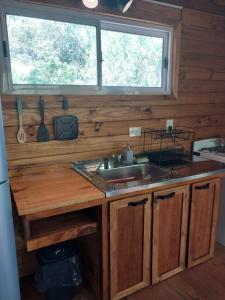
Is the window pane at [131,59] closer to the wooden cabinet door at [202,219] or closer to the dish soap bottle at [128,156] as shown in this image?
the dish soap bottle at [128,156]

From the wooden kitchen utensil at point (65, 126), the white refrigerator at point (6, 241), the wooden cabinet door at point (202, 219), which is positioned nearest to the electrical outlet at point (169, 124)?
the wooden cabinet door at point (202, 219)

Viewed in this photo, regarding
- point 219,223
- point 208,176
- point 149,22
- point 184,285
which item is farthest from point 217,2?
point 184,285

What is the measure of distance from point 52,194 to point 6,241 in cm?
34

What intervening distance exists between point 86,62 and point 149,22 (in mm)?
682

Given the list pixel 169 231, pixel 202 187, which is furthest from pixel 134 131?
pixel 169 231

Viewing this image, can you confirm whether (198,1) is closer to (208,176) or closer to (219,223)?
(208,176)

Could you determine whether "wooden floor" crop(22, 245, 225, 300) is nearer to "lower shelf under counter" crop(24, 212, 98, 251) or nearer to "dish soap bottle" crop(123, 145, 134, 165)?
"lower shelf under counter" crop(24, 212, 98, 251)

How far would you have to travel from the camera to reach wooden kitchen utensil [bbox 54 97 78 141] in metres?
1.79

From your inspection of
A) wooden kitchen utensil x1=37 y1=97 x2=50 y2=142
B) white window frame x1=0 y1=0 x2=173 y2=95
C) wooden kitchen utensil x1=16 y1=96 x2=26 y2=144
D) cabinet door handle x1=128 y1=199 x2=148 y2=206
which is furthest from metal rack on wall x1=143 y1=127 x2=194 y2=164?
wooden kitchen utensil x1=16 y1=96 x2=26 y2=144

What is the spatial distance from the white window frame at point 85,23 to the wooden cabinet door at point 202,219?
0.99m

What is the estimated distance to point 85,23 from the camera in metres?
1.81

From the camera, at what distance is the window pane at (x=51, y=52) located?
1.65 m

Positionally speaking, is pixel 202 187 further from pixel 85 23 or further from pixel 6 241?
pixel 85 23

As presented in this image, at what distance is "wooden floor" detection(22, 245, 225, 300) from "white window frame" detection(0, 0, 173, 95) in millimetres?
1512
